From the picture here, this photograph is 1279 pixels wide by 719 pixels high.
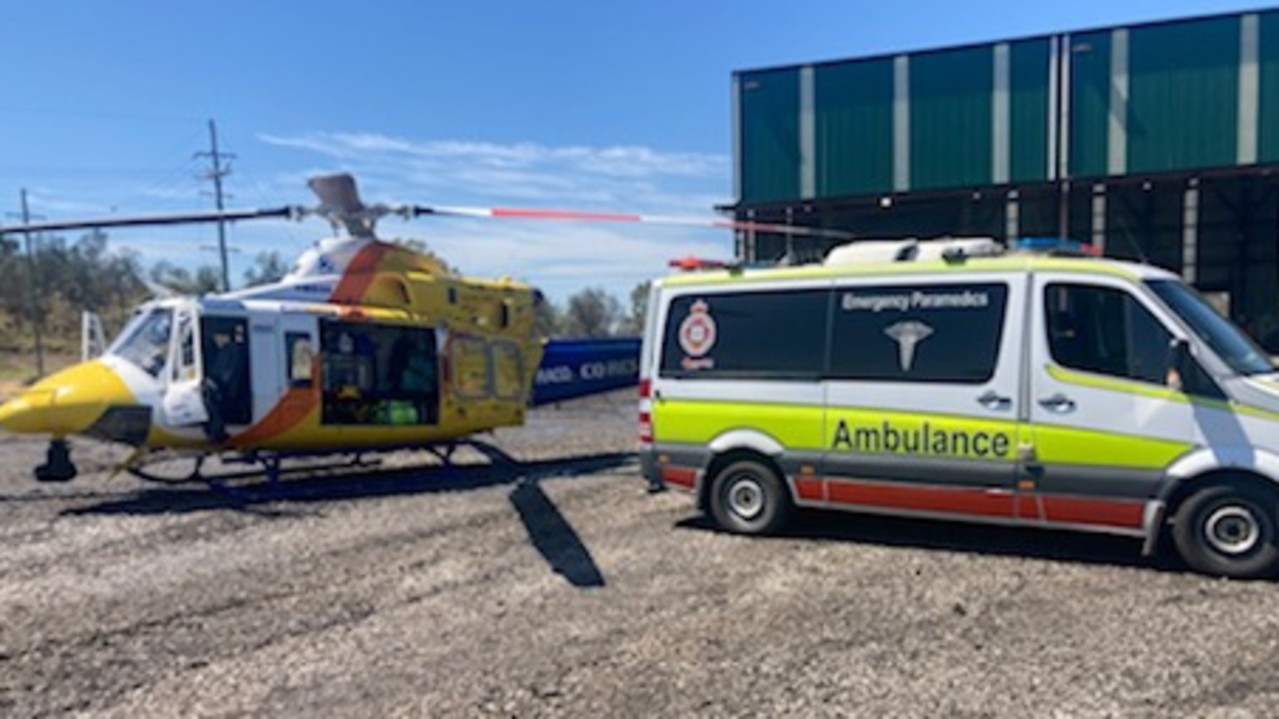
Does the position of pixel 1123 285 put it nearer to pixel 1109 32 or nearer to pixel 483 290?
pixel 483 290

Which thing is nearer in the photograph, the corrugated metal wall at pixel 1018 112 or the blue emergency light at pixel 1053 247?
the blue emergency light at pixel 1053 247

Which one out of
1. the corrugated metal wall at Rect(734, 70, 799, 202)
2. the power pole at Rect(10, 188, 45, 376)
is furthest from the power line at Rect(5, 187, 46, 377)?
the corrugated metal wall at Rect(734, 70, 799, 202)

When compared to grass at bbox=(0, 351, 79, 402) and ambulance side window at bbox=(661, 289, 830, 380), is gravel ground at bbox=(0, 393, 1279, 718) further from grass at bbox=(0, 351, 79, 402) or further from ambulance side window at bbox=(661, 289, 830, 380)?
grass at bbox=(0, 351, 79, 402)

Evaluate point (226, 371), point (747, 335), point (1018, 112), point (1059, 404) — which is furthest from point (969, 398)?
point (1018, 112)

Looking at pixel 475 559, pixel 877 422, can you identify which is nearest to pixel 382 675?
pixel 475 559

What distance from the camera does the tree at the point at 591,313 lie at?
61906 mm

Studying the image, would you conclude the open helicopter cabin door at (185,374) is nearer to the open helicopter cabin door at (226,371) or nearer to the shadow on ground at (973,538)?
the open helicopter cabin door at (226,371)

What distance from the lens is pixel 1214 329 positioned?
663cm

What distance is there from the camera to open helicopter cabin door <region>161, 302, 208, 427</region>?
33.4 feet

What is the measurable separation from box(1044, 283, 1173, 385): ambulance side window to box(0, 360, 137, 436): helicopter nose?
8824mm

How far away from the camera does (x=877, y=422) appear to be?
24.3ft

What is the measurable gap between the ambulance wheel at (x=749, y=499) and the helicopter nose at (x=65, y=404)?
627 cm

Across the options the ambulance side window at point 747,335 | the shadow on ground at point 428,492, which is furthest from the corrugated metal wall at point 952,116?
the ambulance side window at point 747,335

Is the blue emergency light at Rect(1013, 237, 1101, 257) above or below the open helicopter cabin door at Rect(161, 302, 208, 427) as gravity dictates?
above
